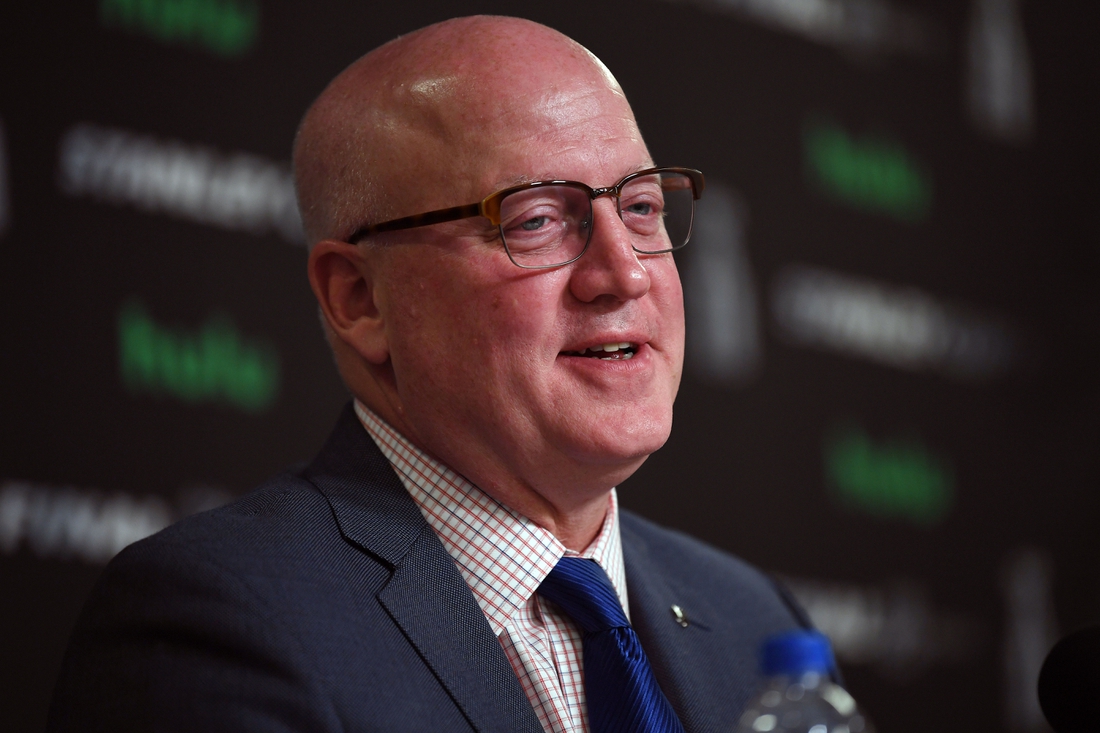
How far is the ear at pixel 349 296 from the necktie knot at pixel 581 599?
15.6 inches

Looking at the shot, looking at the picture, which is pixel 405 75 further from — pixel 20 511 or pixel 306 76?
pixel 20 511

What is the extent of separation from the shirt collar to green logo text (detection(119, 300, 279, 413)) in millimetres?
737

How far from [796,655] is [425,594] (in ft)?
1.99

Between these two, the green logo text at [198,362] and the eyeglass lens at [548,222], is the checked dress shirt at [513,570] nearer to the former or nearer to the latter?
the eyeglass lens at [548,222]

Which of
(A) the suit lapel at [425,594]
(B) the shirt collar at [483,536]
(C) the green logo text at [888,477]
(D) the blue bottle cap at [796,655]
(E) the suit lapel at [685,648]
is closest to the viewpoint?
(D) the blue bottle cap at [796,655]

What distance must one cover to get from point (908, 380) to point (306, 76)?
1.83 m

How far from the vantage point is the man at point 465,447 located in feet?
4.22

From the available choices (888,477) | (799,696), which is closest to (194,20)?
(799,696)

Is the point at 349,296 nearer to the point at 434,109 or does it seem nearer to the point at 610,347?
the point at 434,109

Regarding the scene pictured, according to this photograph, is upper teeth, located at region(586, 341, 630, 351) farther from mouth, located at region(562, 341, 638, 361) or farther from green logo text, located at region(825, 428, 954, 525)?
green logo text, located at region(825, 428, 954, 525)

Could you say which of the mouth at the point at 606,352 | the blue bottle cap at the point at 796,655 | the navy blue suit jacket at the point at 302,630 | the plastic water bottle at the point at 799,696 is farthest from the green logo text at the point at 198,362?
the blue bottle cap at the point at 796,655

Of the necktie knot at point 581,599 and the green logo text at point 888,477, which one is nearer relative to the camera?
the necktie knot at point 581,599

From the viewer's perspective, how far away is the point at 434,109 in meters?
1.55

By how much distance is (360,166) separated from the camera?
1602 mm
